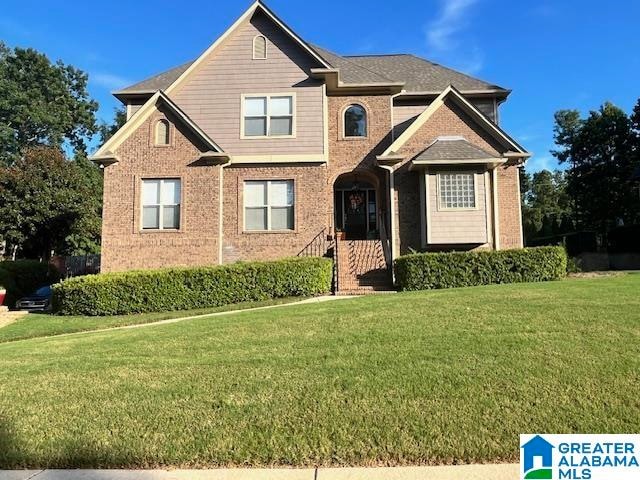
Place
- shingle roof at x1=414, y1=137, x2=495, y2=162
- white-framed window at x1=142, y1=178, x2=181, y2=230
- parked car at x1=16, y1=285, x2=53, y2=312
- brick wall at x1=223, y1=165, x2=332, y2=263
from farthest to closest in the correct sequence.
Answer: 1. brick wall at x1=223, y1=165, x2=332, y2=263
2. white-framed window at x1=142, y1=178, x2=181, y2=230
3. shingle roof at x1=414, y1=137, x2=495, y2=162
4. parked car at x1=16, y1=285, x2=53, y2=312

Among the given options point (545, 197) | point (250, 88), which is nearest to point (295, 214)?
point (250, 88)

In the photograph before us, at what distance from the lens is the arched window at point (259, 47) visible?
728 inches

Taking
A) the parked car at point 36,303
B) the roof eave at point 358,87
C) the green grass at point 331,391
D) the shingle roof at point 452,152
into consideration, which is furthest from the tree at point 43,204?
the green grass at point 331,391

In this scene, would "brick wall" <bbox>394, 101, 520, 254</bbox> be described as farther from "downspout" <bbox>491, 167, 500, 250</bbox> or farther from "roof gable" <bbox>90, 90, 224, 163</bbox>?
"roof gable" <bbox>90, 90, 224, 163</bbox>

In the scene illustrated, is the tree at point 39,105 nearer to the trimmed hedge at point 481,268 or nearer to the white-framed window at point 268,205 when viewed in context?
the white-framed window at point 268,205

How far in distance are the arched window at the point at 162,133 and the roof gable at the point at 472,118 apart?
24.0 feet

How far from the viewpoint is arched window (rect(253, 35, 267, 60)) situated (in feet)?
60.6

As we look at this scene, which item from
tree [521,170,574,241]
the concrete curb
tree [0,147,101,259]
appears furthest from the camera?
tree [521,170,574,241]

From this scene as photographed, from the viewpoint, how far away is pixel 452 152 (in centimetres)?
1727

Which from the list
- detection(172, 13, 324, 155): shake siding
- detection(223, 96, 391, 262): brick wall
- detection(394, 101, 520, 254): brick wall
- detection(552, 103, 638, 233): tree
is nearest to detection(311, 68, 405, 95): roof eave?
detection(172, 13, 324, 155): shake siding

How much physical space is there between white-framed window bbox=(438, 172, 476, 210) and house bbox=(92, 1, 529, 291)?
0.11ft

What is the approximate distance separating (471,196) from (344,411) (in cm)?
1369

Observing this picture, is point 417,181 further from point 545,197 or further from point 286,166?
point 545,197

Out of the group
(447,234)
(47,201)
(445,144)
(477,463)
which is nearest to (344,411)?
(477,463)
